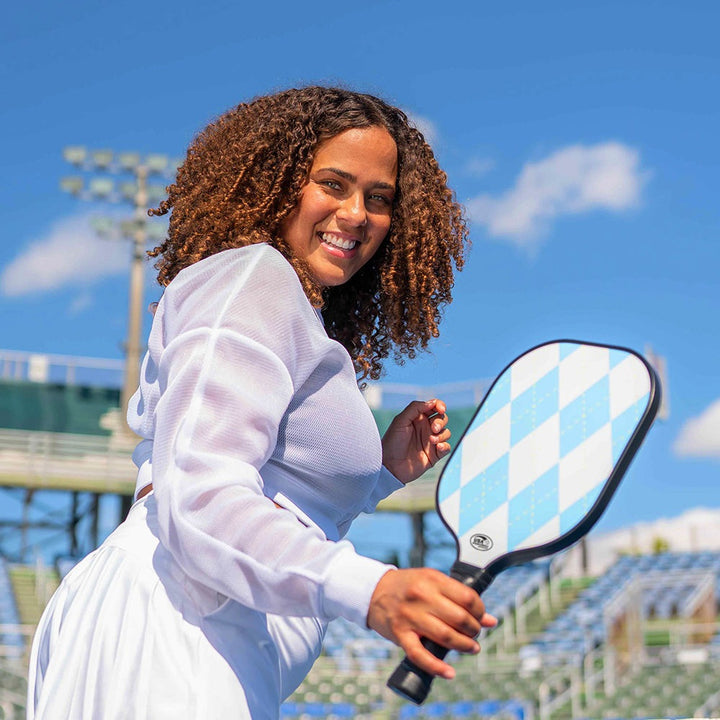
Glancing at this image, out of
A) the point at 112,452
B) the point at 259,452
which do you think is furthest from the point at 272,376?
the point at 112,452

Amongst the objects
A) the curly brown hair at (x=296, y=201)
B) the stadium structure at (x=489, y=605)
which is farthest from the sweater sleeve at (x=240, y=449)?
the stadium structure at (x=489, y=605)

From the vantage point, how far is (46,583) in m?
19.8

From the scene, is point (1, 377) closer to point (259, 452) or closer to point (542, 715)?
point (542, 715)

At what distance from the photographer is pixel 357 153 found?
191 centimetres

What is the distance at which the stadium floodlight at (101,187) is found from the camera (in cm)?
2536

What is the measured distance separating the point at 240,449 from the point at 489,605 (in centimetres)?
1930

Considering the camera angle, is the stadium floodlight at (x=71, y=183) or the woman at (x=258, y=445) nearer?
the woman at (x=258, y=445)

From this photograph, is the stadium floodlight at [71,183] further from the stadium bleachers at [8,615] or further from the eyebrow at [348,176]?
the eyebrow at [348,176]

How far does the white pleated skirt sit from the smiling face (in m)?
0.51

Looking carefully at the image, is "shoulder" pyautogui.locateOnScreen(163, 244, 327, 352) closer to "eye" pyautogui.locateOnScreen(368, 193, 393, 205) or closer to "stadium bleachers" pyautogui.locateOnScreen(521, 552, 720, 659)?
"eye" pyautogui.locateOnScreen(368, 193, 393, 205)

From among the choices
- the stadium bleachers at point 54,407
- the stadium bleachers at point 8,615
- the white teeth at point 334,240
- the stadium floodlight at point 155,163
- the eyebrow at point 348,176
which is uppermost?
the stadium floodlight at point 155,163

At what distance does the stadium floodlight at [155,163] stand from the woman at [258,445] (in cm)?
2379

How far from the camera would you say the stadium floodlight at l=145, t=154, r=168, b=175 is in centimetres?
2517

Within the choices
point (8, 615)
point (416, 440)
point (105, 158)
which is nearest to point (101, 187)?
point (105, 158)
